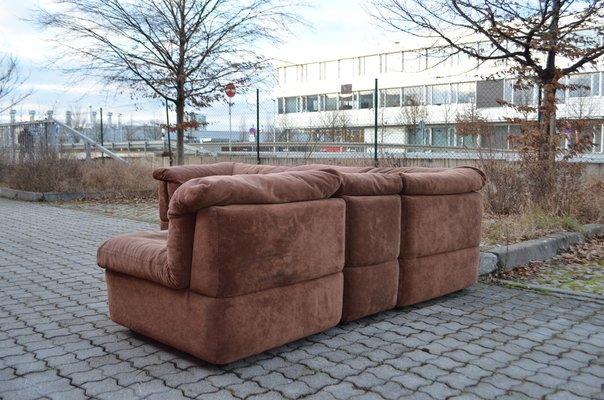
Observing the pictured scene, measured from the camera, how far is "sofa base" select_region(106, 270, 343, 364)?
326 cm

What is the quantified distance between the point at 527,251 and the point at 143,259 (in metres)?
4.51

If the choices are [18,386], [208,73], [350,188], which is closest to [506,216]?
[350,188]

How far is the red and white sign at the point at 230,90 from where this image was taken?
1368 centimetres

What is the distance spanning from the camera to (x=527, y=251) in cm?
641

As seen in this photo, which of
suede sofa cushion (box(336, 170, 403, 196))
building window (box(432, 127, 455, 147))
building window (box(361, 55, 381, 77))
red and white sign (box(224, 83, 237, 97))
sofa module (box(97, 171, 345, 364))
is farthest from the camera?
building window (box(361, 55, 381, 77))

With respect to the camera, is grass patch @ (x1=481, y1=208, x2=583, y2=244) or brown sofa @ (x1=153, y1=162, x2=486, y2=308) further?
grass patch @ (x1=481, y1=208, x2=583, y2=244)

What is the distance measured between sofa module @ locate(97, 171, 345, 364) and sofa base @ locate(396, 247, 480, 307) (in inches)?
31.9

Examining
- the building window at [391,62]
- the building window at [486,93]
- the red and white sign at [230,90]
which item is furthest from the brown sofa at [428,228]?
the building window at [391,62]

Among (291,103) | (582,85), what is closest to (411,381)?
(582,85)

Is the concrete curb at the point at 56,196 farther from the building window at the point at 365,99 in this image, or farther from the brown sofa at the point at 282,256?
the building window at the point at 365,99

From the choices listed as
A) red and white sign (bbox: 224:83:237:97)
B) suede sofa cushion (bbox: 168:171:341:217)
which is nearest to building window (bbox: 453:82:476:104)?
red and white sign (bbox: 224:83:237:97)

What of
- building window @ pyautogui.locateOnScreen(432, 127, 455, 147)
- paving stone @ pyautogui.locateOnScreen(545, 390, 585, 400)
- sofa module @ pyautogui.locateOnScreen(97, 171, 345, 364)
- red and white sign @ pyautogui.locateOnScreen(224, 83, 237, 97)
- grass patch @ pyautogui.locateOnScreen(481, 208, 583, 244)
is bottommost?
paving stone @ pyautogui.locateOnScreen(545, 390, 585, 400)

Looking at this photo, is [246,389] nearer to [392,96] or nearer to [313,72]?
[392,96]

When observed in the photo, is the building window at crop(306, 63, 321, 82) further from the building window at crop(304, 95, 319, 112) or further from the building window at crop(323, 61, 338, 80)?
the building window at crop(304, 95, 319, 112)
